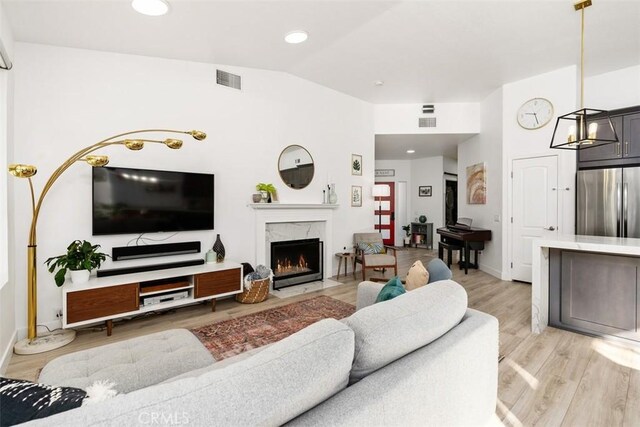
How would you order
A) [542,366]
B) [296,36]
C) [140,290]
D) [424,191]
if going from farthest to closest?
[424,191] → [296,36] → [140,290] → [542,366]

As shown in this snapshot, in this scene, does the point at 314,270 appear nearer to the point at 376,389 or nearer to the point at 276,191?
the point at 276,191

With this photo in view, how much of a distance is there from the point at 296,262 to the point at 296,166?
1494 mm

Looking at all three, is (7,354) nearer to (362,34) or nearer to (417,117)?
(362,34)

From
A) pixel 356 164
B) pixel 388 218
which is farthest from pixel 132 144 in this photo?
pixel 388 218

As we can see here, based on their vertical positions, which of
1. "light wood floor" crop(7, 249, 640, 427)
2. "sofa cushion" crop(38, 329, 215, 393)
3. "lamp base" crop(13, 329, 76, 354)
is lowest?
"light wood floor" crop(7, 249, 640, 427)

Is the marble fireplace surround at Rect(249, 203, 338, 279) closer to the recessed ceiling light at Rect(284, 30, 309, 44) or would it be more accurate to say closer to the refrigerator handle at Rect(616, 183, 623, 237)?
the recessed ceiling light at Rect(284, 30, 309, 44)

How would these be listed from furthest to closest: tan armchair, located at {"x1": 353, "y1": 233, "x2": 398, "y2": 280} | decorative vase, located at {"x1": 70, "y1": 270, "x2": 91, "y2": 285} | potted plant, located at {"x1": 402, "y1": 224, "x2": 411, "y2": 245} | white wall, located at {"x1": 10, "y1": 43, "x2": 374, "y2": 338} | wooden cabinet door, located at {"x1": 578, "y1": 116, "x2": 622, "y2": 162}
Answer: potted plant, located at {"x1": 402, "y1": 224, "x2": 411, "y2": 245}
tan armchair, located at {"x1": 353, "y1": 233, "x2": 398, "y2": 280}
wooden cabinet door, located at {"x1": 578, "y1": 116, "x2": 622, "y2": 162}
white wall, located at {"x1": 10, "y1": 43, "x2": 374, "y2": 338}
decorative vase, located at {"x1": 70, "y1": 270, "x2": 91, "y2": 285}

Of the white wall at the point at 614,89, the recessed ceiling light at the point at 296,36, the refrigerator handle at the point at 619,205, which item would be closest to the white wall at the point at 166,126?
the recessed ceiling light at the point at 296,36

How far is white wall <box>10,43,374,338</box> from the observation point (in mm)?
2797

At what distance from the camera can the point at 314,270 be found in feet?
15.7

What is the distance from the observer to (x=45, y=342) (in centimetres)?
254

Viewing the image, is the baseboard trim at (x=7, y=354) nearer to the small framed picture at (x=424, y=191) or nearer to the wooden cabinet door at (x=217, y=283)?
the wooden cabinet door at (x=217, y=283)

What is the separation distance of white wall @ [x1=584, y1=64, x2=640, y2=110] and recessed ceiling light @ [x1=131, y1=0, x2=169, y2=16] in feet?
18.9

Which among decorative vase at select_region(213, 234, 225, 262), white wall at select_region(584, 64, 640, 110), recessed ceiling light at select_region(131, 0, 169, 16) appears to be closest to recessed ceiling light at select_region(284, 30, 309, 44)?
recessed ceiling light at select_region(131, 0, 169, 16)
